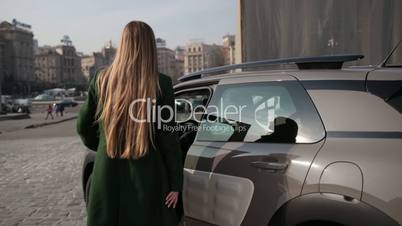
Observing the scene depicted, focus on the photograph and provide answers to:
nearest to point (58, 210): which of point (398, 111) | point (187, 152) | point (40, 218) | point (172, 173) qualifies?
point (40, 218)

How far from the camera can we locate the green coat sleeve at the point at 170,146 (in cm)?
285

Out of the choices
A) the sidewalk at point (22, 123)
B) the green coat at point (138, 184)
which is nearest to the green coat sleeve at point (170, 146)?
the green coat at point (138, 184)

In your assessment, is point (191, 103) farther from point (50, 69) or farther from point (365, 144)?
A: point (50, 69)

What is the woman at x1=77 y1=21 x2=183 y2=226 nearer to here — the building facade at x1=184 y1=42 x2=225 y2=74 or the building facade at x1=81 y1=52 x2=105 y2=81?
the building facade at x1=184 y1=42 x2=225 y2=74

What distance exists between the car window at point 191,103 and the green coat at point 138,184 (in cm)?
113

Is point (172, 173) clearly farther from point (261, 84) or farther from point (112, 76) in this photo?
point (261, 84)

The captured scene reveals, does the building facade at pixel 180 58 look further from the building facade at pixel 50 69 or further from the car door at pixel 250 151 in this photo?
the car door at pixel 250 151

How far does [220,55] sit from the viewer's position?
98.8m

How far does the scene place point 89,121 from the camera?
9.80ft

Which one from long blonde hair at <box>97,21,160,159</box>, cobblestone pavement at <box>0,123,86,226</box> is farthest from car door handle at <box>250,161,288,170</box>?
cobblestone pavement at <box>0,123,86,226</box>

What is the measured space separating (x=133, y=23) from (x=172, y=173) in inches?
35.0

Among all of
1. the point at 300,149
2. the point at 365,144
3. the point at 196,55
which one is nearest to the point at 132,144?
the point at 300,149

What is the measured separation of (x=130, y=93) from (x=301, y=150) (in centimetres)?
105

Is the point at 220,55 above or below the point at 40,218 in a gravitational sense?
above
